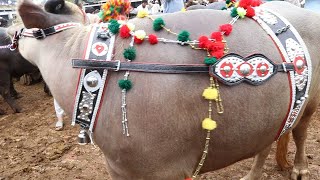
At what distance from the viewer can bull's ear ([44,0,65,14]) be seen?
171 cm

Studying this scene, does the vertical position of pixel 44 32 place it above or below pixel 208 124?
above

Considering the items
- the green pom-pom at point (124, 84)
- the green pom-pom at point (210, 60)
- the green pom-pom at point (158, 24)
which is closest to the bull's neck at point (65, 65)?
the green pom-pom at point (124, 84)

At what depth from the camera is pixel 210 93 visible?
1.60 m

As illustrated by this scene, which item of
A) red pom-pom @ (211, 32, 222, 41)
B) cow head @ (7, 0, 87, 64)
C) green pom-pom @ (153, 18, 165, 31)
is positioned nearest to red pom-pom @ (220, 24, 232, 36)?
red pom-pom @ (211, 32, 222, 41)

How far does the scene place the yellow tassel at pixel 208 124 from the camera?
1.63m

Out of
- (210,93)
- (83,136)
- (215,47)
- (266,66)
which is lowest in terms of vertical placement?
(83,136)

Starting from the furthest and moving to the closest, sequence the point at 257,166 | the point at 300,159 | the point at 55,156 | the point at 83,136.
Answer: the point at 55,156 → the point at 300,159 → the point at 257,166 → the point at 83,136

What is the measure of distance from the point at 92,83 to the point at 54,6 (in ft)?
1.57

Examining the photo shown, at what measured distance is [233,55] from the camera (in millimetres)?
1669

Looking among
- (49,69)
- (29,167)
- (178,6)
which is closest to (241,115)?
(49,69)

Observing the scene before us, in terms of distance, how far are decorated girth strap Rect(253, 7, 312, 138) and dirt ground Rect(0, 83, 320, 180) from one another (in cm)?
146

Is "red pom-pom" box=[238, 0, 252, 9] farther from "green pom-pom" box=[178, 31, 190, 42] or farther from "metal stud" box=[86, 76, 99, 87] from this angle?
"metal stud" box=[86, 76, 99, 87]

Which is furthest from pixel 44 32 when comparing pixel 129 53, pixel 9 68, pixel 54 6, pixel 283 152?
pixel 9 68

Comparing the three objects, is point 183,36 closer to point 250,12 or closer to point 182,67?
point 182,67
